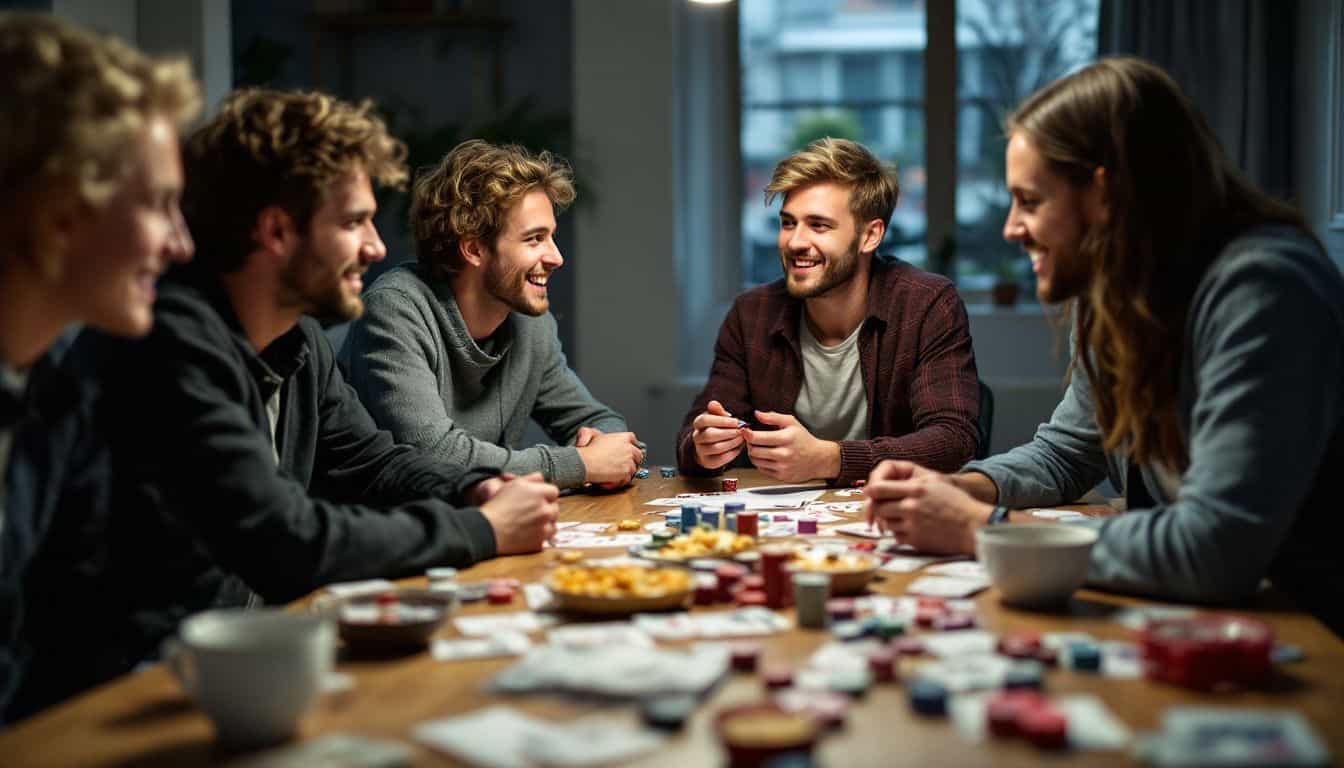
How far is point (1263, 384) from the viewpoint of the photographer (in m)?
1.67

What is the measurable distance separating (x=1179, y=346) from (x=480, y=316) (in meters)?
1.73

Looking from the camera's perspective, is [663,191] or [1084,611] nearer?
[1084,611]

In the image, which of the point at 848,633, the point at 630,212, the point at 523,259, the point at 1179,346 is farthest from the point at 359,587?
the point at 630,212

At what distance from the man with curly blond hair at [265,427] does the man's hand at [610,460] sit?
1.20ft

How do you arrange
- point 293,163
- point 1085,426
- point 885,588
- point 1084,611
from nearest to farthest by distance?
point 1084,611, point 885,588, point 293,163, point 1085,426

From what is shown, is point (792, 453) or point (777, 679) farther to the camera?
point (792, 453)

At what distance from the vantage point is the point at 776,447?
2740 mm

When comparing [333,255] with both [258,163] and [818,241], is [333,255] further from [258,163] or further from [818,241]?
[818,241]

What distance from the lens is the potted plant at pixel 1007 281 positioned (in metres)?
5.55

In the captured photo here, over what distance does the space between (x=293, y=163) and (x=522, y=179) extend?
3.71 ft

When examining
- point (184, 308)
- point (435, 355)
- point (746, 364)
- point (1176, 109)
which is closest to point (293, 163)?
point (184, 308)

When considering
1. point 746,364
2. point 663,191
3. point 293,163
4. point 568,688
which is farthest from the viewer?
point 663,191

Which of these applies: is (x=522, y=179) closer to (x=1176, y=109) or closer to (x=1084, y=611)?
(x=1176, y=109)

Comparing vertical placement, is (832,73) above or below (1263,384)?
above
